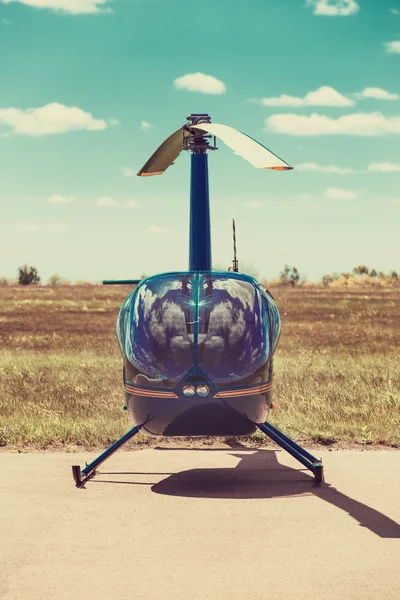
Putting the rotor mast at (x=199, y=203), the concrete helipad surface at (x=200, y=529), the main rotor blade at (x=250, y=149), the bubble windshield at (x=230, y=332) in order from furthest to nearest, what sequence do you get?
the rotor mast at (x=199, y=203)
the bubble windshield at (x=230, y=332)
the main rotor blade at (x=250, y=149)
the concrete helipad surface at (x=200, y=529)

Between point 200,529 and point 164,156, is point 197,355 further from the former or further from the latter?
point 164,156

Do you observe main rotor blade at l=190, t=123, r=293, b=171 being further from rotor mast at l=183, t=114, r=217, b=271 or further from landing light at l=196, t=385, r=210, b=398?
landing light at l=196, t=385, r=210, b=398

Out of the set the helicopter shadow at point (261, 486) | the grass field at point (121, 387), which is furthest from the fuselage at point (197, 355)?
the grass field at point (121, 387)

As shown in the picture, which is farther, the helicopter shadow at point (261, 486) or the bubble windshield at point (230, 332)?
the bubble windshield at point (230, 332)

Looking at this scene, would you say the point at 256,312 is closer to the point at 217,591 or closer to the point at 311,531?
the point at 311,531

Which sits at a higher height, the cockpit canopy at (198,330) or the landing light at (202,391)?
the cockpit canopy at (198,330)

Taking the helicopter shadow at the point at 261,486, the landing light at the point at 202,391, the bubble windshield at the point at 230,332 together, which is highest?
the bubble windshield at the point at 230,332

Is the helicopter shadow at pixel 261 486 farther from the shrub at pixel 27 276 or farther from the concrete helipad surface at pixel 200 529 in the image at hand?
the shrub at pixel 27 276

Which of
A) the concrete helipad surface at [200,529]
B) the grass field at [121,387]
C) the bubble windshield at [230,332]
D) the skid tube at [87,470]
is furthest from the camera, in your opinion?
the grass field at [121,387]
